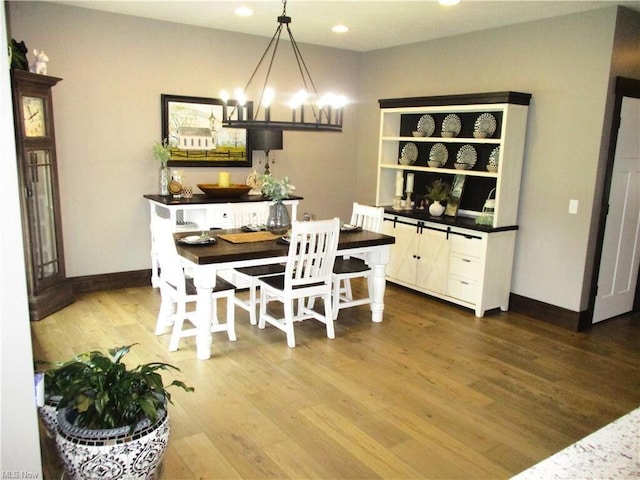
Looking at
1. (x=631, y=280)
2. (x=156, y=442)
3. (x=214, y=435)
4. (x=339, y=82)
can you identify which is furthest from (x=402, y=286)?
(x=156, y=442)

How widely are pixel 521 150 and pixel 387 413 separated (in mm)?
2890

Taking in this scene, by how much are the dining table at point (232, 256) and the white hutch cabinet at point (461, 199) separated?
0.90 meters

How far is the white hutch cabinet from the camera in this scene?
4672 mm

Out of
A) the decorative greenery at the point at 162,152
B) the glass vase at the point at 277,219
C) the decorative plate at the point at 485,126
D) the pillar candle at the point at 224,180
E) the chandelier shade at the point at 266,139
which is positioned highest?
the decorative plate at the point at 485,126

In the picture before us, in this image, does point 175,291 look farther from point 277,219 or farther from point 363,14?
point 363,14

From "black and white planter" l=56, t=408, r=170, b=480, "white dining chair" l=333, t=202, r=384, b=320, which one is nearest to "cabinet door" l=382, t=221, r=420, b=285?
"white dining chair" l=333, t=202, r=384, b=320

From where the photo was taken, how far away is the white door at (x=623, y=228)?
14.5ft

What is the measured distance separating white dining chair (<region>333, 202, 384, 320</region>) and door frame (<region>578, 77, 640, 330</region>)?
1858 mm

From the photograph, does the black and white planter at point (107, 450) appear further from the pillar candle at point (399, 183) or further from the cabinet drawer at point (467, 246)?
the pillar candle at point (399, 183)

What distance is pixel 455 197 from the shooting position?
522 cm

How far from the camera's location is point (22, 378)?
5.94 ft

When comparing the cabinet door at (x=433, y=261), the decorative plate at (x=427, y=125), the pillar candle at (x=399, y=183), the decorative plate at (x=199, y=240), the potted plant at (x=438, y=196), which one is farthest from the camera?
the pillar candle at (x=399, y=183)

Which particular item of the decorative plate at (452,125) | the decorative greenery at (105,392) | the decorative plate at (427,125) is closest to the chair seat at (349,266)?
the decorative plate at (452,125)

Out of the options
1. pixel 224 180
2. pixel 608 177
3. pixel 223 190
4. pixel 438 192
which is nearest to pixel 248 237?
pixel 223 190
